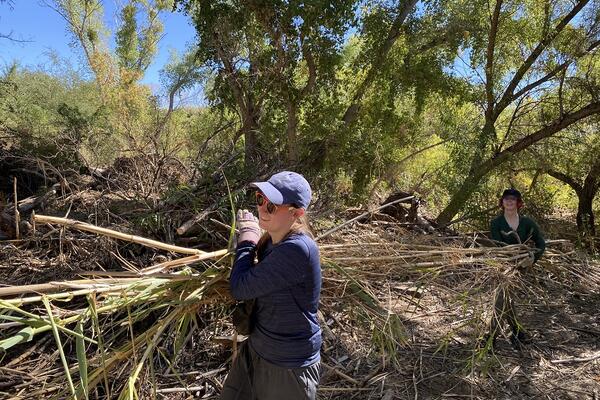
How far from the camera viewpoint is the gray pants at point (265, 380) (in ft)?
5.58

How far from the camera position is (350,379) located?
9.55 ft

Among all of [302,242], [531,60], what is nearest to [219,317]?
[302,242]

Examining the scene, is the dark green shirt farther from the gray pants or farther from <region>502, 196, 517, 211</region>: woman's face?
the gray pants

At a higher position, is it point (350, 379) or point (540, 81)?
point (540, 81)

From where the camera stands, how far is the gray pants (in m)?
1.70

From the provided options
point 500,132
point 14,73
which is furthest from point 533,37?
point 14,73

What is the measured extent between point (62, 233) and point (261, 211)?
97.7 inches

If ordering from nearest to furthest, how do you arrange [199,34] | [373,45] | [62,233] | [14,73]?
[62,233], [199,34], [373,45], [14,73]

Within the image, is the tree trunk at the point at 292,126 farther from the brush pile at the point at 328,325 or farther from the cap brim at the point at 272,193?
the cap brim at the point at 272,193

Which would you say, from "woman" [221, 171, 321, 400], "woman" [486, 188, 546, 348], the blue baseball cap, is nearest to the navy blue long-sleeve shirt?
"woman" [221, 171, 321, 400]

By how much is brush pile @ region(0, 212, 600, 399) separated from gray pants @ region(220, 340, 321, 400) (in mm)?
294

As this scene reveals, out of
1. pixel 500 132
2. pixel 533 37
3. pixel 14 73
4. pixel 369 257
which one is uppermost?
pixel 14 73

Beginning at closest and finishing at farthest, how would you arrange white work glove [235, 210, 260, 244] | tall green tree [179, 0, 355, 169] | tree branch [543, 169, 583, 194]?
1. white work glove [235, 210, 260, 244]
2. tall green tree [179, 0, 355, 169]
3. tree branch [543, 169, 583, 194]

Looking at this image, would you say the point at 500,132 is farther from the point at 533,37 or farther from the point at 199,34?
the point at 199,34
